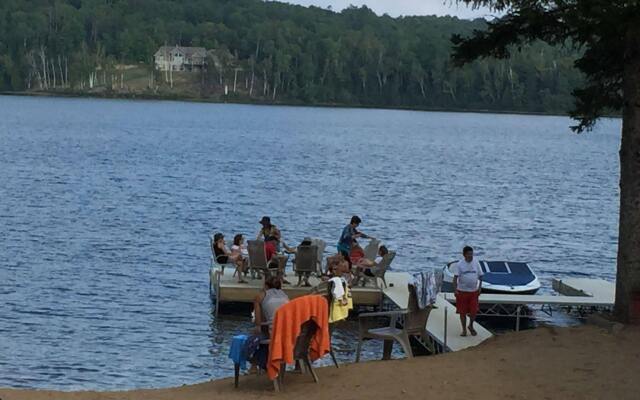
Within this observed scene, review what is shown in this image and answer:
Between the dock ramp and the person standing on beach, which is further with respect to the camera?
the person standing on beach

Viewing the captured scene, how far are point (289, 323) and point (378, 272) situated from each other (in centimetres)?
1018

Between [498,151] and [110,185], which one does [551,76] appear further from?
[110,185]

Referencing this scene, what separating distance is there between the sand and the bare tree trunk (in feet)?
4.07

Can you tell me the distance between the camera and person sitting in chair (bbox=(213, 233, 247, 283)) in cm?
2184

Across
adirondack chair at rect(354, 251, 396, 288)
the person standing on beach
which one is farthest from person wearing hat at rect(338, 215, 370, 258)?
adirondack chair at rect(354, 251, 396, 288)

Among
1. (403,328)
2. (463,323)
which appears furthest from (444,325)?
(403,328)

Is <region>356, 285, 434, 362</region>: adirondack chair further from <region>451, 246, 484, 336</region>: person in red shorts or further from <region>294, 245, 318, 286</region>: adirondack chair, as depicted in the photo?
<region>294, 245, 318, 286</region>: adirondack chair

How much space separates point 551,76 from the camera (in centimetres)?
18850

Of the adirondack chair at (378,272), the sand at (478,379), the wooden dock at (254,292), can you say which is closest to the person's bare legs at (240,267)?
the wooden dock at (254,292)

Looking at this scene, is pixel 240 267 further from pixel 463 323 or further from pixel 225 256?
pixel 463 323

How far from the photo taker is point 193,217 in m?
44.9

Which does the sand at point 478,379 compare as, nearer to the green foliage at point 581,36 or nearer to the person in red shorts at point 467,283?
the person in red shorts at point 467,283

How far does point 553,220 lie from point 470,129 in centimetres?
11112

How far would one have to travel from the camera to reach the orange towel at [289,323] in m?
11.6
